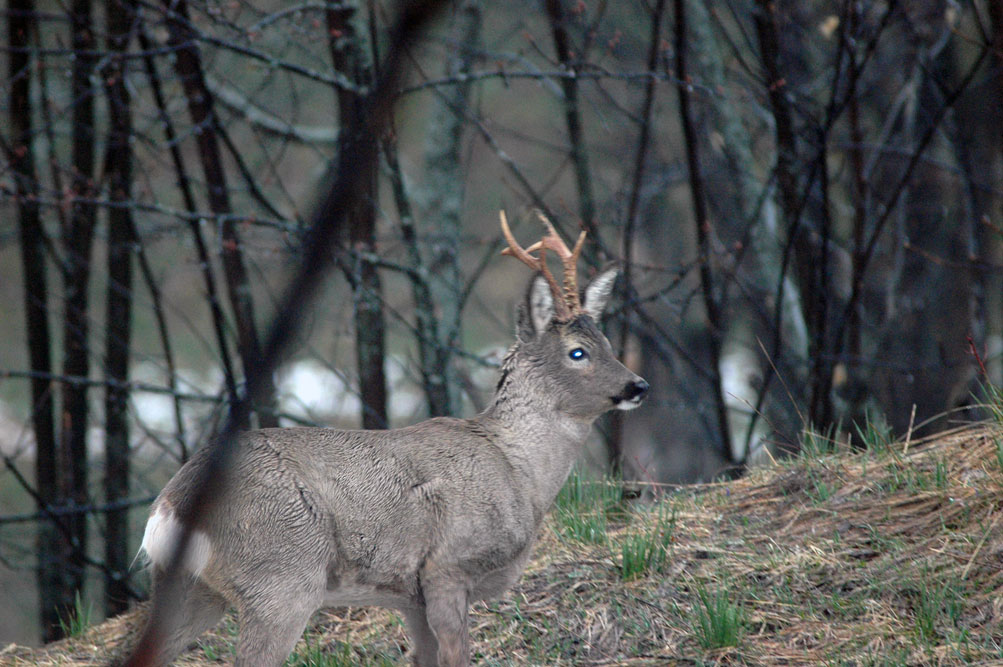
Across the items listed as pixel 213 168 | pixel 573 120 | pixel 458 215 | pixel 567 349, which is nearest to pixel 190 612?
pixel 567 349

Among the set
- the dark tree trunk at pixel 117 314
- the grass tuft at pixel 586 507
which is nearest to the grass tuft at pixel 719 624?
the grass tuft at pixel 586 507

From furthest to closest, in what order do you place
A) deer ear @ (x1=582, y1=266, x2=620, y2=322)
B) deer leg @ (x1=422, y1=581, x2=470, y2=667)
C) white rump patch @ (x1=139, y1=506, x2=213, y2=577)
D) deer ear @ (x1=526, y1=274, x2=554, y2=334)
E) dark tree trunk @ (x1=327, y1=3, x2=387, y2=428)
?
dark tree trunk @ (x1=327, y1=3, x2=387, y2=428) < deer ear @ (x1=582, y1=266, x2=620, y2=322) < deer ear @ (x1=526, y1=274, x2=554, y2=334) < deer leg @ (x1=422, y1=581, x2=470, y2=667) < white rump patch @ (x1=139, y1=506, x2=213, y2=577)

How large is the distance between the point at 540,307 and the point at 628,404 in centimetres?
57

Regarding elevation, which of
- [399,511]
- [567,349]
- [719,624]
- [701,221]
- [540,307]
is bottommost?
[719,624]

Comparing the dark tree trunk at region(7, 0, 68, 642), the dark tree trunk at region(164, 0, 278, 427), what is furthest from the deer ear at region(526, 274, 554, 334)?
the dark tree trunk at region(7, 0, 68, 642)

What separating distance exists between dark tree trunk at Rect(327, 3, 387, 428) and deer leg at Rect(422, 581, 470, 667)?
9.77ft

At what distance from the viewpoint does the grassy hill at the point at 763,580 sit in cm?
359

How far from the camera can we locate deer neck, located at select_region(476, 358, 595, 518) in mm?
4039

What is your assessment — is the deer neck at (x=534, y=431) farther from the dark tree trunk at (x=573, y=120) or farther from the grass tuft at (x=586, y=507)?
the dark tree trunk at (x=573, y=120)

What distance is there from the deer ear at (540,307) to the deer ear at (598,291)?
223 mm

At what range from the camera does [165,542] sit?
3256 millimetres

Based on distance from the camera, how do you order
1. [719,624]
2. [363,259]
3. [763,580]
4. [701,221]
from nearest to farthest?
[719,624]
[763,580]
[363,259]
[701,221]

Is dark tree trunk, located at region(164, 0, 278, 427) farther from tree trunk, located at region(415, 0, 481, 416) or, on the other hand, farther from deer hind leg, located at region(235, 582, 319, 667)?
deer hind leg, located at region(235, 582, 319, 667)

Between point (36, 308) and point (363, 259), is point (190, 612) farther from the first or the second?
point (36, 308)
